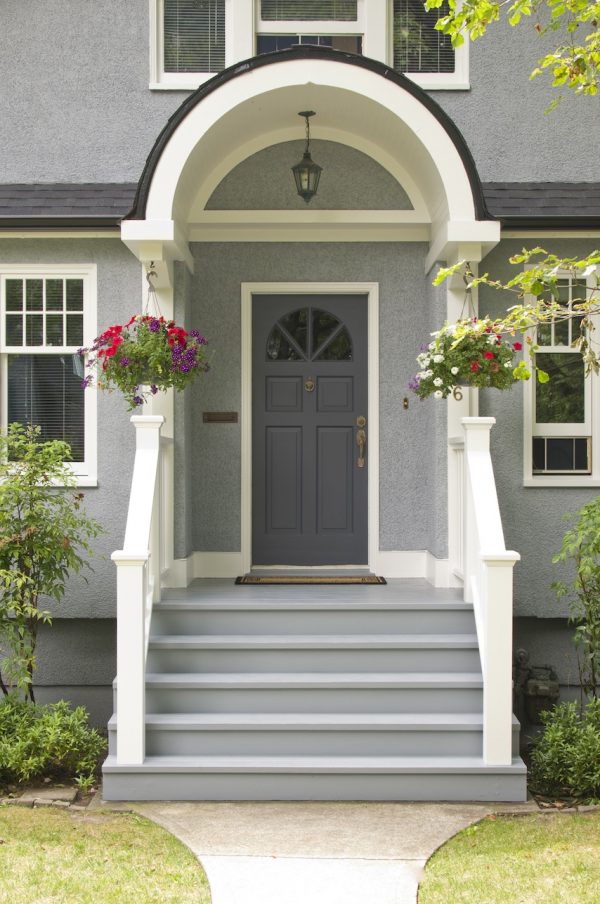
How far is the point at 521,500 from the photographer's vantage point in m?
7.67

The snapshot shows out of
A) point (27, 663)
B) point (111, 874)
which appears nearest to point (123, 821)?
point (111, 874)

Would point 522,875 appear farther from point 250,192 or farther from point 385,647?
point 250,192

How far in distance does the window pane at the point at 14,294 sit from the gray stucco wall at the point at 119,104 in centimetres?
83

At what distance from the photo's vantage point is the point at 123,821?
5504mm

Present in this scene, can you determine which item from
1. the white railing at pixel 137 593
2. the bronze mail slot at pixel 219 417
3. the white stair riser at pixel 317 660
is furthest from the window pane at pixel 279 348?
the white stair riser at pixel 317 660

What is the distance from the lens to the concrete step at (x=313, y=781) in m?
5.82

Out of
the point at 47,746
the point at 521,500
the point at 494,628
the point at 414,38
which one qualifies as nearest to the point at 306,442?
the point at 521,500

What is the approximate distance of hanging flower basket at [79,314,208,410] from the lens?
676cm

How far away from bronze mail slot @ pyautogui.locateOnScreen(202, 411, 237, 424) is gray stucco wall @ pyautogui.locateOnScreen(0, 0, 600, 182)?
2.04 m

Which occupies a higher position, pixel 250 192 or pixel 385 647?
pixel 250 192

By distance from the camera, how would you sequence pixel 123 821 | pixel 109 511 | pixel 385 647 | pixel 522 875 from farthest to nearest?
1. pixel 109 511
2. pixel 385 647
3. pixel 123 821
4. pixel 522 875

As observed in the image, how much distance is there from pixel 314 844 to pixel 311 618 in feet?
5.87

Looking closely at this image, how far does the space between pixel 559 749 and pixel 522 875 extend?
4.88 feet

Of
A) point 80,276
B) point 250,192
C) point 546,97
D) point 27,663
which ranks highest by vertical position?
point 546,97
